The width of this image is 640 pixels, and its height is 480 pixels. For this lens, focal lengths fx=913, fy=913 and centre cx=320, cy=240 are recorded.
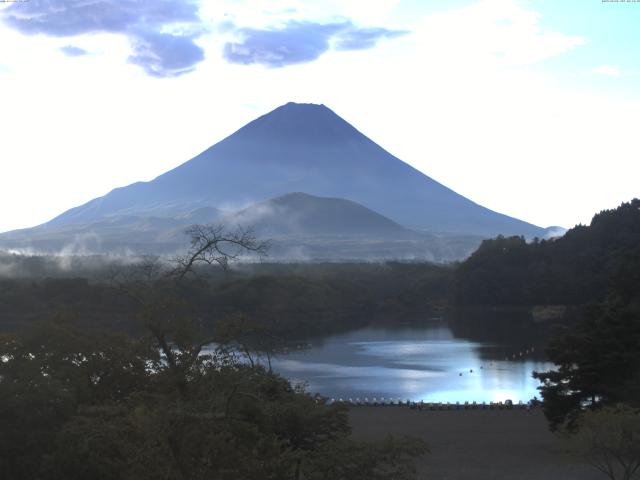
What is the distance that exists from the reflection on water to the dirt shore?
3124mm

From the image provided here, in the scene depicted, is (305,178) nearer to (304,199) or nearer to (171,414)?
(304,199)

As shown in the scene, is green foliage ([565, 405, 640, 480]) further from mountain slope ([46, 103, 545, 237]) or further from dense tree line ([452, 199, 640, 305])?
mountain slope ([46, 103, 545, 237])

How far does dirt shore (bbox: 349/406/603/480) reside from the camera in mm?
11609

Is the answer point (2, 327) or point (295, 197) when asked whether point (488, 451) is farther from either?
point (295, 197)

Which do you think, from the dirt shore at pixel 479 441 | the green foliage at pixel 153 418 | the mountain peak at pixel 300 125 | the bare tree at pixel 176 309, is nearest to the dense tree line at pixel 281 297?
the dirt shore at pixel 479 441

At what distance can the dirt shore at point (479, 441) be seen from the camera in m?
11.6

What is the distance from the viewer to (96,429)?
5465 mm

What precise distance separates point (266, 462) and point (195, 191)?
393 ft

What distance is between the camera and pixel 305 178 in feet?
435

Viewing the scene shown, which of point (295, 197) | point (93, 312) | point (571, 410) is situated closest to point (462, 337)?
point (93, 312)

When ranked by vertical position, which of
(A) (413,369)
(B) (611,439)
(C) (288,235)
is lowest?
(A) (413,369)

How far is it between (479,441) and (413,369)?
10.3 m

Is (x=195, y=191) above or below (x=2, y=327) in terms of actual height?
above

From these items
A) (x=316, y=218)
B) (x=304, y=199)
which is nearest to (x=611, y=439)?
(x=316, y=218)
